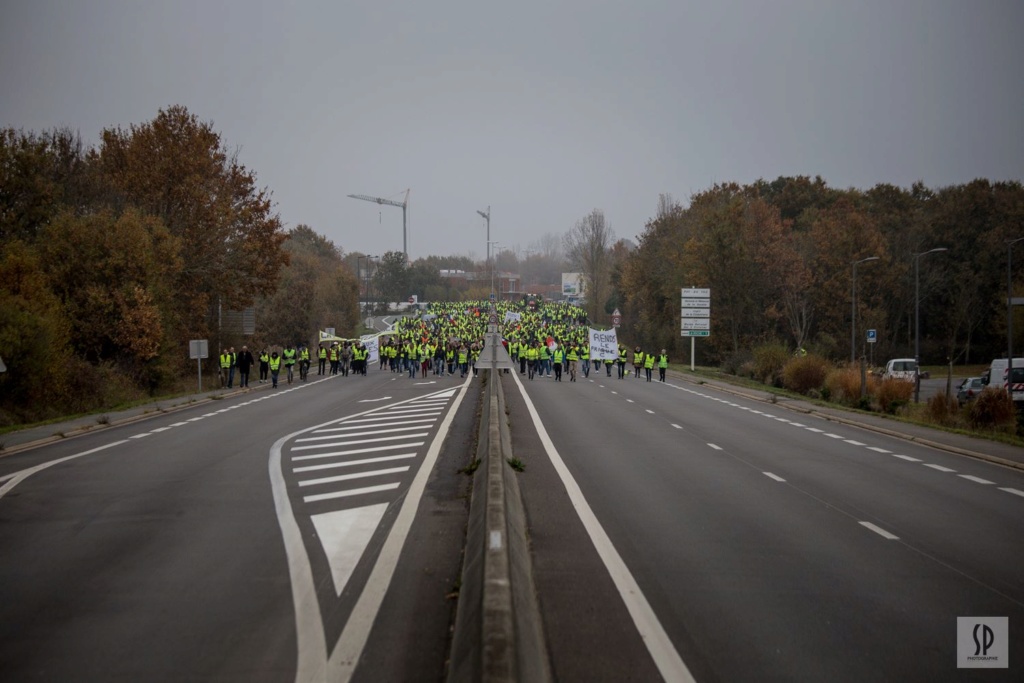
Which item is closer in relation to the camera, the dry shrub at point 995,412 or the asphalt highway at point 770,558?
the asphalt highway at point 770,558

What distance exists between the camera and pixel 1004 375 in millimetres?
35438

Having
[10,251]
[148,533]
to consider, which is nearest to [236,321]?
[10,251]

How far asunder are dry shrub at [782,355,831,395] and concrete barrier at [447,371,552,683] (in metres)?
35.3

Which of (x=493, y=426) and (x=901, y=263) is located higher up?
(x=901, y=263)

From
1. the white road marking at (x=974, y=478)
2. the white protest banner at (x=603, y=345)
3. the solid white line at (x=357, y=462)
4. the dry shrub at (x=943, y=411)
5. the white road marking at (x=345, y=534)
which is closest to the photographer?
the white road marking at (x=345, y=534)

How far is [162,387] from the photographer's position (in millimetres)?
39906

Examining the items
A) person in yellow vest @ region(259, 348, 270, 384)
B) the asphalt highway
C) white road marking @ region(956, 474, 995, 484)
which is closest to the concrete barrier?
the asphalt highway

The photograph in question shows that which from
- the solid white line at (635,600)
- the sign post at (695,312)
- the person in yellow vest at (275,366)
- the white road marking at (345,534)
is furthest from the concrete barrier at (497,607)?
the sign post at (695,312)

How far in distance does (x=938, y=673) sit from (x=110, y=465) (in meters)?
14.2

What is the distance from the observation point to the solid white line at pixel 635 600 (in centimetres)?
631

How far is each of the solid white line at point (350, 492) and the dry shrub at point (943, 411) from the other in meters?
20.2

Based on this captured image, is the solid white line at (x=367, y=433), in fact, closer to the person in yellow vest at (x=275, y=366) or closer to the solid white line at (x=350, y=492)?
the solid white line at (x=350, y=492)

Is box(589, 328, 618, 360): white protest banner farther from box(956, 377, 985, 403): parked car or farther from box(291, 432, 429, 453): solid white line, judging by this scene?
box(291, 432, 429, 453): solid white line

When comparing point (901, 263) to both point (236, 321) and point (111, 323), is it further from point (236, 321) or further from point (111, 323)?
point (111, 323)
